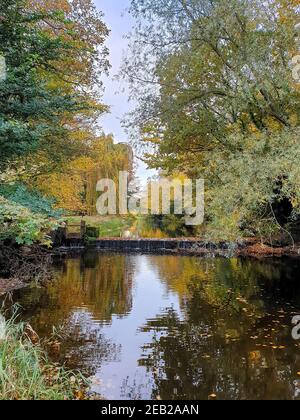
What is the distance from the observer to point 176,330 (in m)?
7.40

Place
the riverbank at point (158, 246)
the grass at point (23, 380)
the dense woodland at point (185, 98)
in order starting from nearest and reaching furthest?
1. the grass at point (23, 380)
2. the dense woodland at point (185, 98)
3. the riverbank at point (158, 246)

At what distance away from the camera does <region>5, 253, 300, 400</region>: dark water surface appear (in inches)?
203

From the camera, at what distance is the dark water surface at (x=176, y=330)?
515 cm

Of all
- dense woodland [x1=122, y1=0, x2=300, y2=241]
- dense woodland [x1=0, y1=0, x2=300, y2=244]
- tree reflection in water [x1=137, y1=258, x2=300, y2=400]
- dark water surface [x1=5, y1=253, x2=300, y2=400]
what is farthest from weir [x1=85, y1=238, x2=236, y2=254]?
tree reflection in water [x1=137, y1=258, x2=300, y2=400]

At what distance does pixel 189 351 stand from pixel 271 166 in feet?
13.8

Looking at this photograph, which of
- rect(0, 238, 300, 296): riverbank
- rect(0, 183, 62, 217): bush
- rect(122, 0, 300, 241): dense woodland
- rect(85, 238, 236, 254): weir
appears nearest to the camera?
rect(0, 183, 62, 217): bush

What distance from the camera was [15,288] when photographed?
10352 millimetres

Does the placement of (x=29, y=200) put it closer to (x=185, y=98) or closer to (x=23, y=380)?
(x=23, y=380)

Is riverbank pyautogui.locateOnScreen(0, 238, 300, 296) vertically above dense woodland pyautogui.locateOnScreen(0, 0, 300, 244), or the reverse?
dense woodland pyautogui.locateOnScreen(0, 0, 300, 244)

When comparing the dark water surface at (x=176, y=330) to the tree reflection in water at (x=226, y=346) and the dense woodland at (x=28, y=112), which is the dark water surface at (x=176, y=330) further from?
the dense woodland at (x=28, y=112)

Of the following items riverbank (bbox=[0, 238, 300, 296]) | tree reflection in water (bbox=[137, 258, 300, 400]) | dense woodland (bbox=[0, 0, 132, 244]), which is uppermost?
dense woodland (bbox=[0, 0, 132, 244])

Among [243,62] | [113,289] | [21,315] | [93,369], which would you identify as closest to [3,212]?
[93,369]

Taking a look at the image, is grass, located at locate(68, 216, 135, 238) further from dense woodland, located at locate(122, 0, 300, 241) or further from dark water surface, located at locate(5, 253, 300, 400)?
dense woodland, located at locate(122, 0, 300, 241)

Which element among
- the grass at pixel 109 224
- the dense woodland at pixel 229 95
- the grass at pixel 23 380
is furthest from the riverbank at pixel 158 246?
the grass at pixel 23 380
